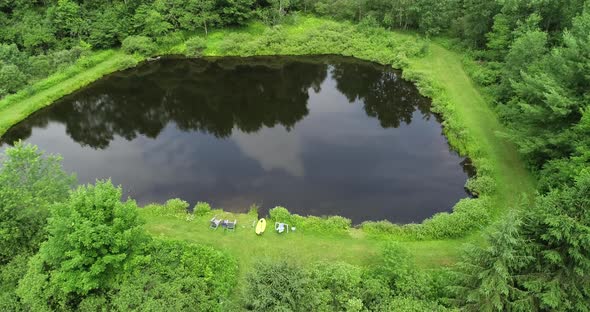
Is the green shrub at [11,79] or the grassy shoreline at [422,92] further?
the green shrub at [11,79]

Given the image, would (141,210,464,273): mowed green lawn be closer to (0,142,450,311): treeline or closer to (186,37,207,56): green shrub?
(0,142,450,311): treeline

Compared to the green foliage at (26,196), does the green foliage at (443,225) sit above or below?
below

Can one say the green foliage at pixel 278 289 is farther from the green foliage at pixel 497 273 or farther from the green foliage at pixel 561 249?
the green foliage at pixel 561 249

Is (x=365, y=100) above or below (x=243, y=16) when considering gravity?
below

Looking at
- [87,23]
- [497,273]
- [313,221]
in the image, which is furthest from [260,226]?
[87,23]

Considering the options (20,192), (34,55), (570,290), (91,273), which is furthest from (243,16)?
(570,290)

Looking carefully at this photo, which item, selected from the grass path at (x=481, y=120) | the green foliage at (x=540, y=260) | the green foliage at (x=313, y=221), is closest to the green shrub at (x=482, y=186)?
the grass path at (x=481, y=120)

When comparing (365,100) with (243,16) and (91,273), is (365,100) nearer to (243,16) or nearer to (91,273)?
(243,16)
